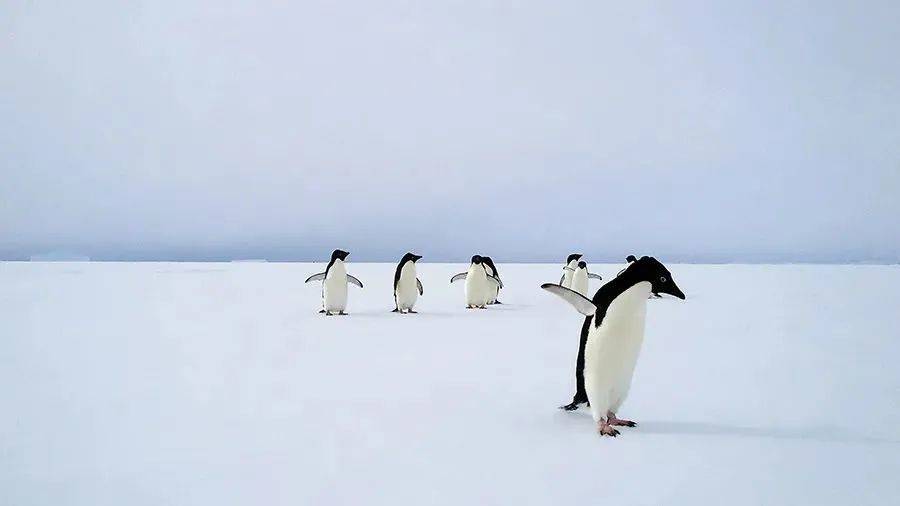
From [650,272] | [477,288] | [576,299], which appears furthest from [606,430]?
[477,288]

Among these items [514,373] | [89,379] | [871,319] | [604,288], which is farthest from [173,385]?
[871,319]

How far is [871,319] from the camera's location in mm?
8367

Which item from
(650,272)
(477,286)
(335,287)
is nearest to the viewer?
(650,272)

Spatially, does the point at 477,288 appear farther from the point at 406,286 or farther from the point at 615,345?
the point at 615,345

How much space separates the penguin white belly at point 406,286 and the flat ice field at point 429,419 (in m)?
2.07

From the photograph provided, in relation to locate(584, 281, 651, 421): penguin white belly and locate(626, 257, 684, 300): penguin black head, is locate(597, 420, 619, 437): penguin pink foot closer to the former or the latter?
locate(584, 281, 651, 421): penguin white belly

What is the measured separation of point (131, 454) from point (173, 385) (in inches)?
59.0

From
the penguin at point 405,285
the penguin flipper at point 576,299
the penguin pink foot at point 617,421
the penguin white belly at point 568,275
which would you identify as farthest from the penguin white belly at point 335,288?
the penguin pink foot at point 617,421

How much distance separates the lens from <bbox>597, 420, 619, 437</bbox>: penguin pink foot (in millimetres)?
3051

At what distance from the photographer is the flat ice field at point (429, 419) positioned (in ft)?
7.89

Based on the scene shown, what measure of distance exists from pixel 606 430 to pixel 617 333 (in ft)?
1.51

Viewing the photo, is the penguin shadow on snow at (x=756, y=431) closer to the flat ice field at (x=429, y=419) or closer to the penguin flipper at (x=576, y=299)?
the flat ice field at (x=429, y=419)

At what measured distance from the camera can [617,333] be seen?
10.1 feet

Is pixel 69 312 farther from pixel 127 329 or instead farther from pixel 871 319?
pixel 871 319
